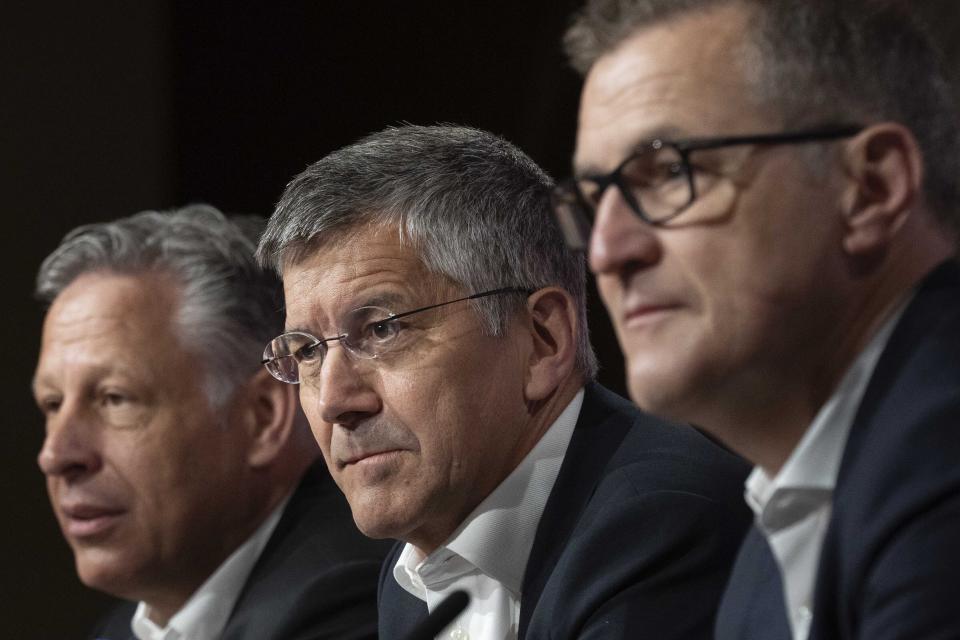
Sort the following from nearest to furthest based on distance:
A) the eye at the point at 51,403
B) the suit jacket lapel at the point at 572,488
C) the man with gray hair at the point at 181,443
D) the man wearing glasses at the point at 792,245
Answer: the man wearing glasses at the point at 792,245
the suit jacket lapel at the point at 572,488
the man with gray hair at the point at 181,443
the eye at the point at 51,403

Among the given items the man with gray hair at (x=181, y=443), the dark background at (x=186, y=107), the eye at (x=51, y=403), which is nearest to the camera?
the man with gray hair at (x=181, y=443)

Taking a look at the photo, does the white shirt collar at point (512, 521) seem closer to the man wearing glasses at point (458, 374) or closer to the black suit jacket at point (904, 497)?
the man wearing glasses at point (458, 374)

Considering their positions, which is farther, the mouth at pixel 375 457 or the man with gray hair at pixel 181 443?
the man with gray hair at pixel 181 443

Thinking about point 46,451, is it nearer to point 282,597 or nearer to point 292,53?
point 282,597

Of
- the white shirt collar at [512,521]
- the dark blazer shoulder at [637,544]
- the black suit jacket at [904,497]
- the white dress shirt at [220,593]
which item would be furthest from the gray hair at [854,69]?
the white dress shirt at [220,593]

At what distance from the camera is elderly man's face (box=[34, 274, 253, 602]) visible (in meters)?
2.86

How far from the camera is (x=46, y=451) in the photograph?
290 centimetres

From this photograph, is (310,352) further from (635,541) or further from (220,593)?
(220,593)

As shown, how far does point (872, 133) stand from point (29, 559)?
12.2 ft

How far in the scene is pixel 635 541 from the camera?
1917 mm

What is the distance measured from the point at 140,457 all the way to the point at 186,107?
197 cm

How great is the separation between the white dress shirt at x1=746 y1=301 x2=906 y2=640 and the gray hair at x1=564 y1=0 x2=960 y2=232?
0.20 meters

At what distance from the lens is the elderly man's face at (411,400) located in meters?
2.12

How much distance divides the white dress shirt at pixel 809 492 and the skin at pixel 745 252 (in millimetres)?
29
